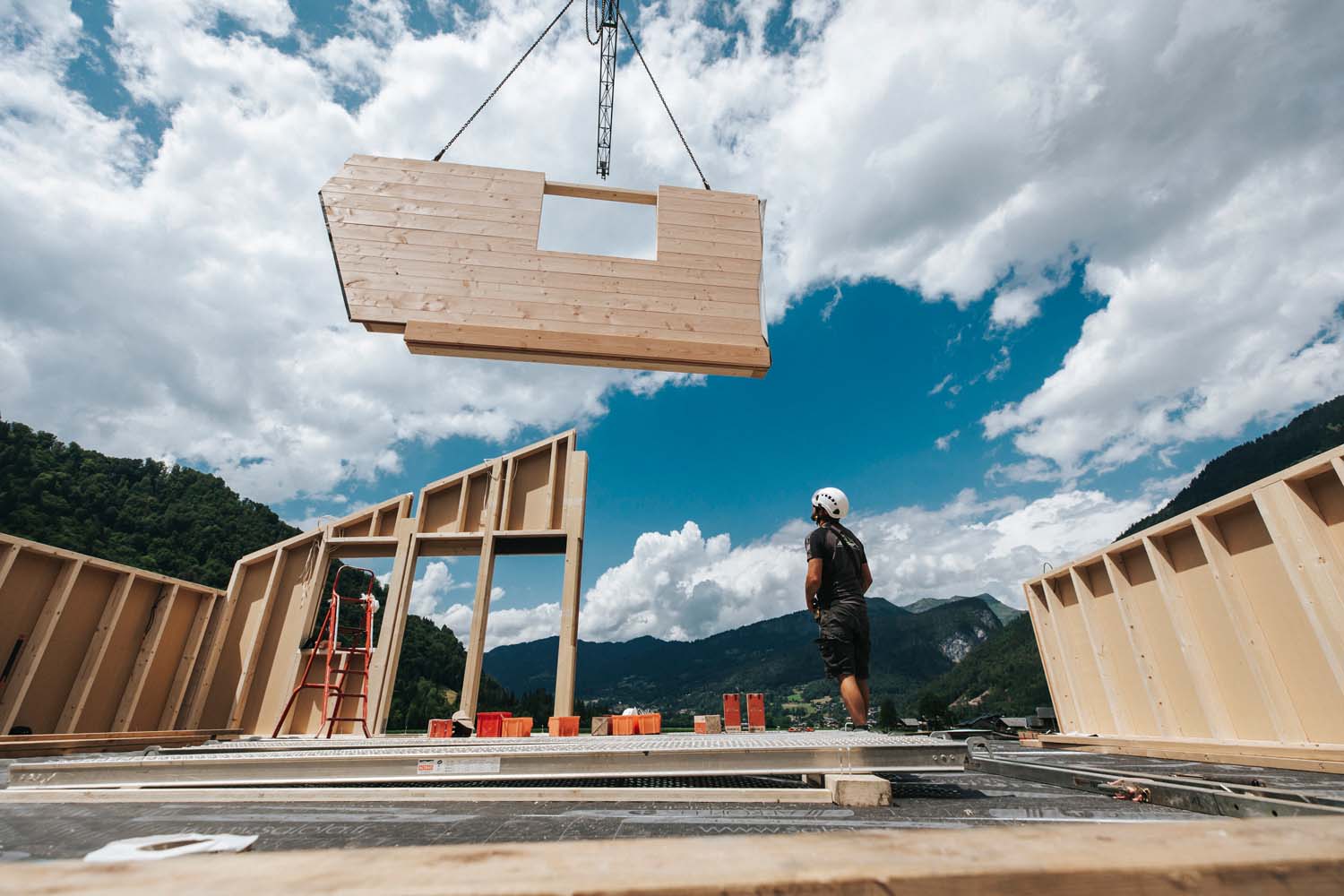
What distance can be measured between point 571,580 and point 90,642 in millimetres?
5958

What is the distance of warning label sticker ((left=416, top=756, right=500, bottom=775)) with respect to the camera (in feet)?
7.79

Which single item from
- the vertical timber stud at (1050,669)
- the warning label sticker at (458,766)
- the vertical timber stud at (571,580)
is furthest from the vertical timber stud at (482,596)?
the vertical timber stud at (1050,669)

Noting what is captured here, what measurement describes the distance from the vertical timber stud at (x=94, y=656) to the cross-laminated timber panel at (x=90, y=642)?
0.01m

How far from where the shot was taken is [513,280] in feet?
17.1

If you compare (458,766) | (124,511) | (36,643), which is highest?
(124,511)

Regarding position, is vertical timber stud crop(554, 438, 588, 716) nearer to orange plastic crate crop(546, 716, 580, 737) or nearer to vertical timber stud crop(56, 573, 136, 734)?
orange plastic crate crop(546, 716, 580, 737)

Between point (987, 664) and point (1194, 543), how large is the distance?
90492 millimetres

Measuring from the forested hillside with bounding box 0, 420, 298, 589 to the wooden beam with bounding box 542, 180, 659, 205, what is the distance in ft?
149

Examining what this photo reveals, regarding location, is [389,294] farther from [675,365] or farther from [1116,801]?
[1116,801]

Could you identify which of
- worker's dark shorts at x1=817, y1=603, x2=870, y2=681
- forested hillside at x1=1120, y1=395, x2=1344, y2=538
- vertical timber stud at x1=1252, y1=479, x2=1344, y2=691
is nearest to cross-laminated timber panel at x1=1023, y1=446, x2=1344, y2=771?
vertical timber stud at x1=1252, y1=479, x2=1344, y2=691

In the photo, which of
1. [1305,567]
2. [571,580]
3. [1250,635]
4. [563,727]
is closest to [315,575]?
[571,580]

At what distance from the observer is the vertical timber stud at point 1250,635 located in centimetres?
425

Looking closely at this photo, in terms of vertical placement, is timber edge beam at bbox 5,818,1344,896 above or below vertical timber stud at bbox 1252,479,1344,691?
below

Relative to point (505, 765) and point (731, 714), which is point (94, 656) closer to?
point (731, 714)
